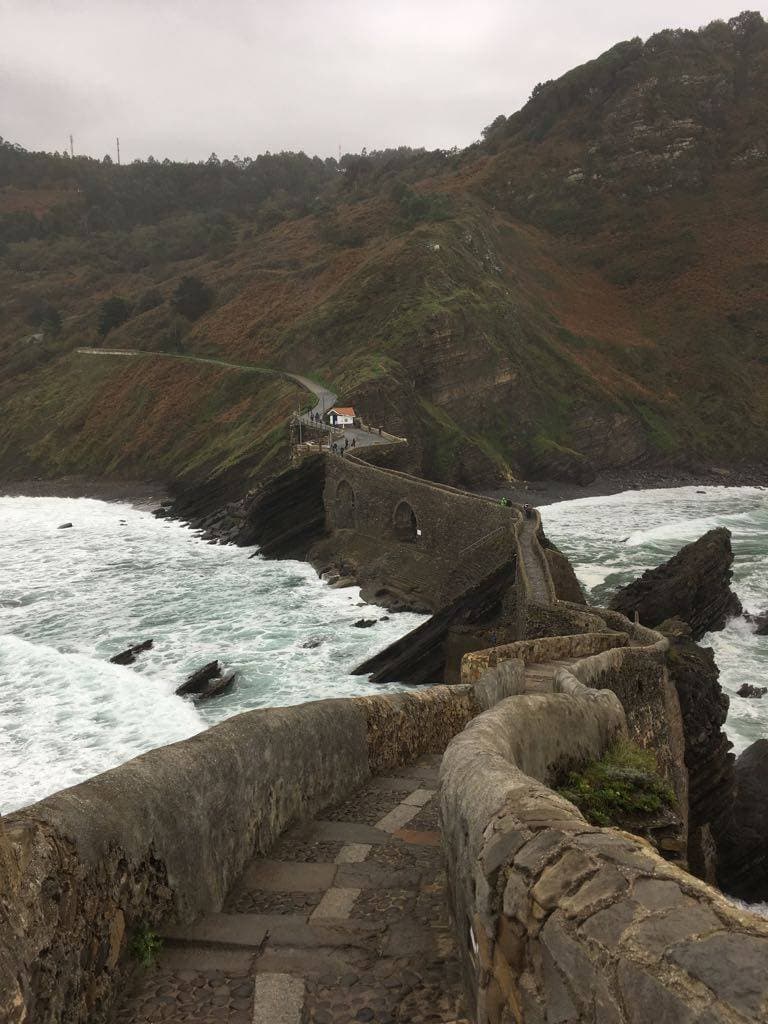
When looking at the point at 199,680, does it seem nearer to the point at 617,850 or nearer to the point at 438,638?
the point at 438,638

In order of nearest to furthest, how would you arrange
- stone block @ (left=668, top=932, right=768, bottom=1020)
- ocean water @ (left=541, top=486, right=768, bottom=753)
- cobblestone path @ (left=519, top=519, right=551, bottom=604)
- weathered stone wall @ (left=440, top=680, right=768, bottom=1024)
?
stone block @ (left=668, top=932, right=768, bottom=1020), weathered stone wall @ (left=440, top=680, right=768, bottom=1024), cobblestone path @ (left=519, top=519, right=551, bottom=604), ocean water @ (left=541, top=486, right=768, bottom=753)

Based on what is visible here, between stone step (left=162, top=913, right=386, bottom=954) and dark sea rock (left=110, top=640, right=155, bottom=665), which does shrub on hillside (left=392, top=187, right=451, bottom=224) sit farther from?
stone step (left=162, top=913, right=386, bottom=954)

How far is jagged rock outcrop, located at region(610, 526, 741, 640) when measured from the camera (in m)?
27.3

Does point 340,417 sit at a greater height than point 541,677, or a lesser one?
greater

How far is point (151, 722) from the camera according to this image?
2006 cm

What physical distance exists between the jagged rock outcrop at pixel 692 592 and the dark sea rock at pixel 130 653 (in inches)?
644

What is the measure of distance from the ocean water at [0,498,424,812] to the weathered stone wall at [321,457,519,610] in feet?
6.30

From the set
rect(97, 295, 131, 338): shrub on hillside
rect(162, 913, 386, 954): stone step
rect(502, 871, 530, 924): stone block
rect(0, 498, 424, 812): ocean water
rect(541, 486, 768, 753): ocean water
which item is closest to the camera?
rect(502, 871, 530, 924): stone block

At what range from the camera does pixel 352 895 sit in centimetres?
553

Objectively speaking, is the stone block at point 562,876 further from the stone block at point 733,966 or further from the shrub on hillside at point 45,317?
the shrub on hillside at point 45,317

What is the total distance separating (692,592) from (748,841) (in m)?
11.9

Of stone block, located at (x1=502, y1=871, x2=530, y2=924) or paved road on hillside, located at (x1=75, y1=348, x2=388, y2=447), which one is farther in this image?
paved road on hillside, located at (x1=75, y1=348, x2=388, y2=447)

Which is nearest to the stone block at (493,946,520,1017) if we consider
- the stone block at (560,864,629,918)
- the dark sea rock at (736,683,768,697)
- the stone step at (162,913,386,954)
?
the stone block at (560,864,629,918)

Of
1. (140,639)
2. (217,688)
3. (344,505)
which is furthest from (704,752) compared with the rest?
(344,505)
